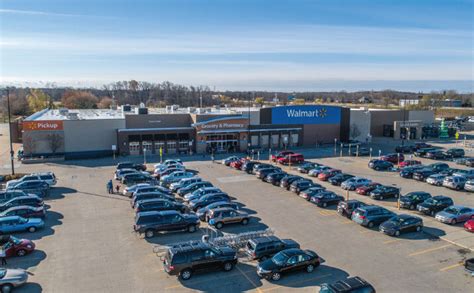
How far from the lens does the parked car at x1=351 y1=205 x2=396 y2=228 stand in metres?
24.3

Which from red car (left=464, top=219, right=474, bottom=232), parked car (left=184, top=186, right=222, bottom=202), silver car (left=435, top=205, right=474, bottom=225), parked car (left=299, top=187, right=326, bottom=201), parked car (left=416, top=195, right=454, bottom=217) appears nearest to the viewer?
red car (left=464, top=219, right=474, bottom=232)

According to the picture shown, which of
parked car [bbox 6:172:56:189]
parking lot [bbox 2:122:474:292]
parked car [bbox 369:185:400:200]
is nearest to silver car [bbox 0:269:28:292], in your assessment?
parking lot [bbox 2:122:474:292]

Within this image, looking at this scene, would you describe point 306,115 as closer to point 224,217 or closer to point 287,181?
A: point 287,181

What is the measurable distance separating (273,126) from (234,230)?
1368 inches

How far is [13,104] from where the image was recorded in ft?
347

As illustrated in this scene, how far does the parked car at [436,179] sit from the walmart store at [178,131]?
2450cm

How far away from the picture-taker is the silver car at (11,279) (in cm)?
1579

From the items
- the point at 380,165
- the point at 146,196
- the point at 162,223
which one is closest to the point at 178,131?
the point at 146,196

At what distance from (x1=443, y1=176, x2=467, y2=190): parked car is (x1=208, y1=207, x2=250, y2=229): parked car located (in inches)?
830

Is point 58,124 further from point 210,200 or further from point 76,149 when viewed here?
point 210,200

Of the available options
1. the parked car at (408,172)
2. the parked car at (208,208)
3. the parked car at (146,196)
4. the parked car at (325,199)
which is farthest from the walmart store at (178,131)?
the parked car at (208,208)

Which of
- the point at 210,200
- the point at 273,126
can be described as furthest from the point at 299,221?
the point at 273,126

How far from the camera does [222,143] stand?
179 ft

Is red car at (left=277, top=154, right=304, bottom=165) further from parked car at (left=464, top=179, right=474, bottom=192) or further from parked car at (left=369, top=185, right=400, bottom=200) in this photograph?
parked car at (left=464, top=179, right=474, bottom=192)
